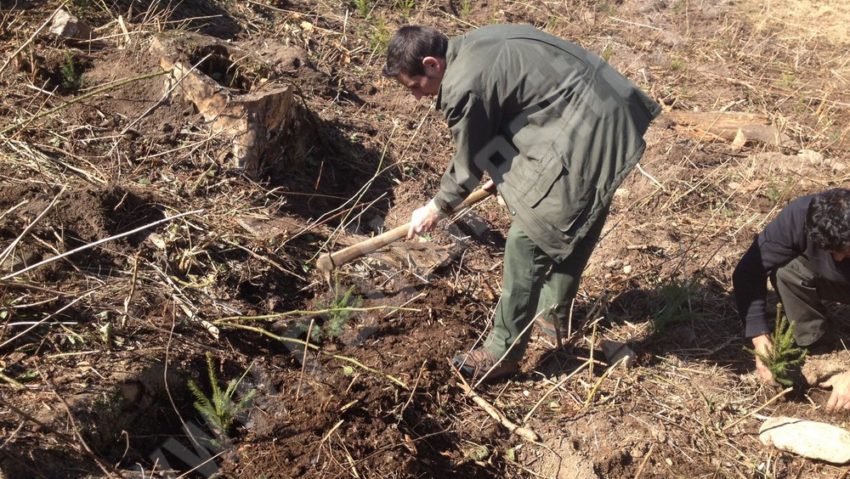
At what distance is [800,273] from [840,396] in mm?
596

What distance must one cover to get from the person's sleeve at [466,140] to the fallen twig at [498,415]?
2.86ft

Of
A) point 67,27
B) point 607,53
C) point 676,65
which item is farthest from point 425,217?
point 676,65

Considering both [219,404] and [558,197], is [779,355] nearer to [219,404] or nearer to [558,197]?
[558,197]

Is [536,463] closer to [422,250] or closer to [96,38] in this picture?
[422,250]

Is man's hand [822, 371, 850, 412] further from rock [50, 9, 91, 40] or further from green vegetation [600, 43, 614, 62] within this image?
rock [50, 9, 91, 40]

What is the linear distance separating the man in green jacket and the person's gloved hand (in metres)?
0.08

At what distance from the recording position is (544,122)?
2.86 m

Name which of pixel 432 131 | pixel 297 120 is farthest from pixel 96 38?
pixel 432 131

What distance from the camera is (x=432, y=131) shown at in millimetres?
5035

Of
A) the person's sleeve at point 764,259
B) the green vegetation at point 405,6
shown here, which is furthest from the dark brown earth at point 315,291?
the green vegetation at point 405,6

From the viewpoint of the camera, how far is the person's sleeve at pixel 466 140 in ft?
9.00

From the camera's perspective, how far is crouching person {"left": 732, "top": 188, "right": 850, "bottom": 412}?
3148mm

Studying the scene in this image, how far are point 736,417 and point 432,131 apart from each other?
104 inches

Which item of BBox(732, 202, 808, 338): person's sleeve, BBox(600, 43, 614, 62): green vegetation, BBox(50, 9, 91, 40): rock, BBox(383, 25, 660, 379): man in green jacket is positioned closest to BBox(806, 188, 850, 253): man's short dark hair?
BBox(732, 202, 808, 338): person's sleeve
